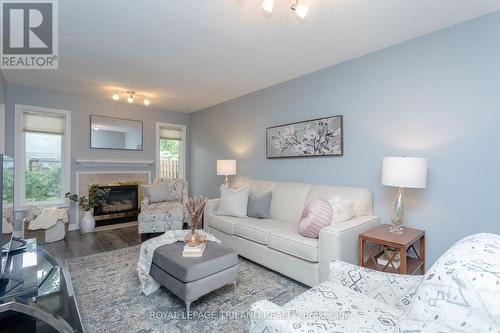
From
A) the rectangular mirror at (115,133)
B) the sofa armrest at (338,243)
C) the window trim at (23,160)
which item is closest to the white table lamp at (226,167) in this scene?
the rectangular mirror at (115,133)

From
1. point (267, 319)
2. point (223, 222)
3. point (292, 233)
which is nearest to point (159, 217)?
point (223, 222)

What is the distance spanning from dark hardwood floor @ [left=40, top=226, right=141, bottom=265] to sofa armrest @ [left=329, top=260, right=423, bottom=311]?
10.3ft

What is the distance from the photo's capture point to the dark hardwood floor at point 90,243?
324 cm

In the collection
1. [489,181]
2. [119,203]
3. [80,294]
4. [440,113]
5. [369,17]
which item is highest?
[369,17]

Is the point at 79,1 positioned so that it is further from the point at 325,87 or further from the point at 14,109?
the point at 14,109

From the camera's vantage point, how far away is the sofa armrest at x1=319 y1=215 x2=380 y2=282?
83.1 inches

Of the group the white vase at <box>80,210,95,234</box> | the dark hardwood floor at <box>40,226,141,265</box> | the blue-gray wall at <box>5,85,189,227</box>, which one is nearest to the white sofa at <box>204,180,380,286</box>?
the dark hardwood floor at <box>40,226,141,265</box>

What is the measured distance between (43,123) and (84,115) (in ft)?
2.03

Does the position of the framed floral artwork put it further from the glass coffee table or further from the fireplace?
the fireplace

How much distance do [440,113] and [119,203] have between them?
5278 mm

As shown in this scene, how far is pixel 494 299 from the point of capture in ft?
2.10

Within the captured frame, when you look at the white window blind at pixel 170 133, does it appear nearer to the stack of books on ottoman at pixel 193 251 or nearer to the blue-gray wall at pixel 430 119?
the blue-gray wall at pixel 430 119

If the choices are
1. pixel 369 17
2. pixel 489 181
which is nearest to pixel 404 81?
pixel 369 17

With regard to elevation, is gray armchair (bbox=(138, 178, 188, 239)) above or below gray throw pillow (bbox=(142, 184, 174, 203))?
below
